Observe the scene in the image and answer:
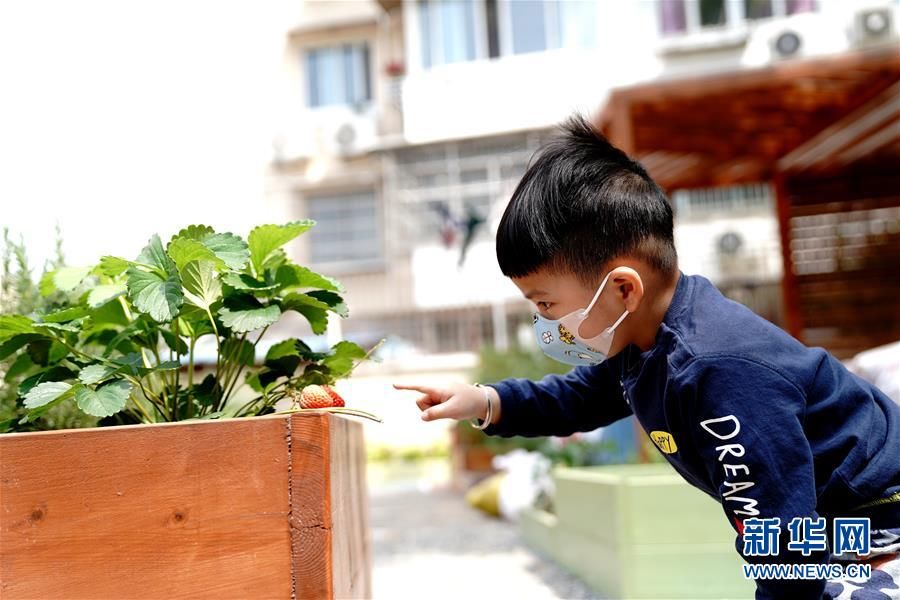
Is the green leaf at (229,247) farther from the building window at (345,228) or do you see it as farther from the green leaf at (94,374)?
the building window at (345,228)

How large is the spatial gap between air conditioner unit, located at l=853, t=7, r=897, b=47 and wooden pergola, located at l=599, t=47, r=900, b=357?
10.5 feet

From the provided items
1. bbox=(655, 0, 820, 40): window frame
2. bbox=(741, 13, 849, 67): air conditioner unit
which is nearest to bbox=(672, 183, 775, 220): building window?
bbox=(741, 13, 849, 67): air conditioner unit

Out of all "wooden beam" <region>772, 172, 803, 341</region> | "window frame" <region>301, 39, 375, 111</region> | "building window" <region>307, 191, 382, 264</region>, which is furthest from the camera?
"building window" <region>307, 191, 382, 264</region>

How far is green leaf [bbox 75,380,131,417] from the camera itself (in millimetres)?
1146

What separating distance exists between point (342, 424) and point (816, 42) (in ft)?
34.9

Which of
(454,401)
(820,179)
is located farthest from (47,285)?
(820,179)

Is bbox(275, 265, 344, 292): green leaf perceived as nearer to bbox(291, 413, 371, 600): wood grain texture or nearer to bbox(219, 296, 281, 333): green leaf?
bbox(219, 296, 281, 333): green leaf

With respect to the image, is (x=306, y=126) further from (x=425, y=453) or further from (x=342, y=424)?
(x=342, y=424)

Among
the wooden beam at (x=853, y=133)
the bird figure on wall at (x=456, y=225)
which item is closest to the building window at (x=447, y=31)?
the bird figure on wall at (x=456, y=225)

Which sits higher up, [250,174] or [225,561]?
[250,174]

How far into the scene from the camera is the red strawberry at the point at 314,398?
1.25 m

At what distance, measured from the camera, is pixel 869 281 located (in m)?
7.15

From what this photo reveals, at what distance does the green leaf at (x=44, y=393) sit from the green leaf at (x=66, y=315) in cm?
15

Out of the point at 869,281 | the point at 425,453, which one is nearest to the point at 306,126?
the point at 425,453
